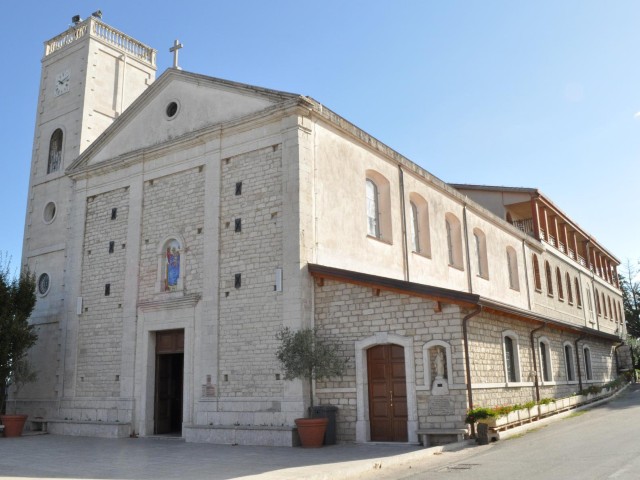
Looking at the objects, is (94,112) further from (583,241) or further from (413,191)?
(583,241)

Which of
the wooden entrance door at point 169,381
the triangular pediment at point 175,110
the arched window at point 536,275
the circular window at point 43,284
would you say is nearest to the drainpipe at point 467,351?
the triangular pediment at point 175,110

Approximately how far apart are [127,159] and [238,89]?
205 inches

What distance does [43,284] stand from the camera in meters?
23.5

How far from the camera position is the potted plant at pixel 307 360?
49.3ft

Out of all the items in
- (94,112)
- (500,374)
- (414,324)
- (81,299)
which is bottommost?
(500,374)

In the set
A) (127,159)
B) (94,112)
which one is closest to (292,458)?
(127,159)

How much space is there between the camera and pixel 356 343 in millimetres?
15820

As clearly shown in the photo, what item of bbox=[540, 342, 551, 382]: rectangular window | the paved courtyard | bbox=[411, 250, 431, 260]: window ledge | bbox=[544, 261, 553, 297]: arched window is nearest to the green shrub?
the paved courtyard

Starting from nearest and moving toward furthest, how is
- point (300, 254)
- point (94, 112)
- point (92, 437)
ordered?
point (300, 254), point (92, 437), point (94, 112)

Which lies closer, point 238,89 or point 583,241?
point 238,89

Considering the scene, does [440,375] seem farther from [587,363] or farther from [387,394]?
[587,363]

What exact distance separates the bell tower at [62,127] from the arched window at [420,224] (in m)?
12.8

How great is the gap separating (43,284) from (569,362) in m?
21.3

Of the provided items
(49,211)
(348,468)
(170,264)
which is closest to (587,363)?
(170,264)
